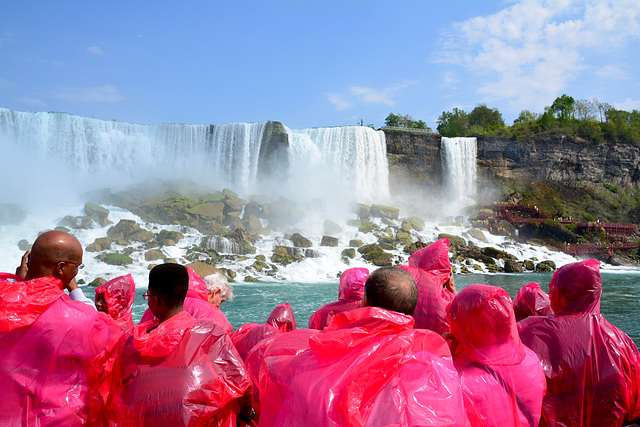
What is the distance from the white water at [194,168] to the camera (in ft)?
72.8

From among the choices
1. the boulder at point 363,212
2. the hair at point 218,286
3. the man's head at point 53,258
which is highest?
the man's head at point 53,258

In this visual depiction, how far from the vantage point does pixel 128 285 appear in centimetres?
306

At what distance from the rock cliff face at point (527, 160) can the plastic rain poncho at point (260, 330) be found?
3254cm

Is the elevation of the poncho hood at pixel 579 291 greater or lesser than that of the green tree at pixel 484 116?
lesser

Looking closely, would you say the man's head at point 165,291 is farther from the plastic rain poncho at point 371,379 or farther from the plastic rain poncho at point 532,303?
the plastic rain poncho at point 532,303

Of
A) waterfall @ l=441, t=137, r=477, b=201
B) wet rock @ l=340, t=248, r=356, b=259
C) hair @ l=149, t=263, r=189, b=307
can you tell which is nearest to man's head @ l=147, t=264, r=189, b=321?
hair @ l=149, t=263, r=189, b=307

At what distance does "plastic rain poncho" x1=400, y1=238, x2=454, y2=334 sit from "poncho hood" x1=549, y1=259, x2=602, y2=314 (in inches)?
30.0

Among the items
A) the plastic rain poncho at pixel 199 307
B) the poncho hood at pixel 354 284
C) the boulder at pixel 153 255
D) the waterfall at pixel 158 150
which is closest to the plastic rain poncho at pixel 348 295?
the poncho hood at pixel 354 284

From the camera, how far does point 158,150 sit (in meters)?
30.8

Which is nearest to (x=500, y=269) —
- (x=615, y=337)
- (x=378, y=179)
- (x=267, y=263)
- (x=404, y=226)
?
(x=404, y=226)

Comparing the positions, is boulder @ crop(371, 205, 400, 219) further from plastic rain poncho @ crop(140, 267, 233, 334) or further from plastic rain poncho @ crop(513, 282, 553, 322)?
plastic rain poncho @ crop(140, 267, 233, 334)

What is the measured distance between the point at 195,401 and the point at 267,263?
657 inches

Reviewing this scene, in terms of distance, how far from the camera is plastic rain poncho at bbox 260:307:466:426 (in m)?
1.25

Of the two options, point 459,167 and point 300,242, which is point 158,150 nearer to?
point 300,242
